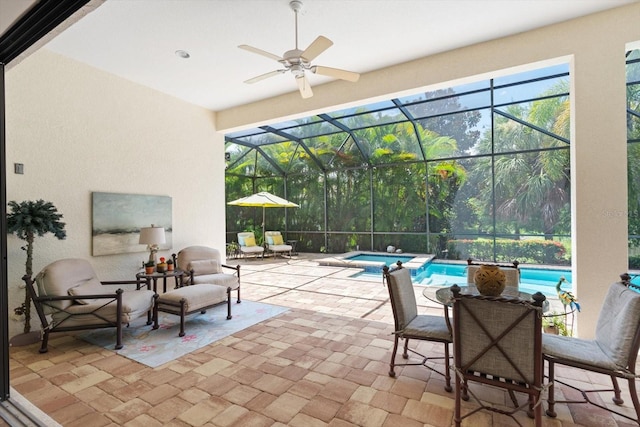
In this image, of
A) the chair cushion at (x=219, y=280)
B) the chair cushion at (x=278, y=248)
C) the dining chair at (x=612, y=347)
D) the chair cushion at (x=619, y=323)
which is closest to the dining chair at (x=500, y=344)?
the dining chair at (x=612, y=347)

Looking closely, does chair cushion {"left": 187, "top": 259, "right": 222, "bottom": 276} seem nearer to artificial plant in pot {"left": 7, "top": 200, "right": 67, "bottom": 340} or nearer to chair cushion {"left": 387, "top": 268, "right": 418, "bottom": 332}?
artificial plant in pot {"left": 7, "top": 200, "right": 67, "bottom": 340}

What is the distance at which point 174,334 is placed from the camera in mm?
3711

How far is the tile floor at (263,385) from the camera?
212cm

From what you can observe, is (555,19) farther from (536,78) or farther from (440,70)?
(536,78)

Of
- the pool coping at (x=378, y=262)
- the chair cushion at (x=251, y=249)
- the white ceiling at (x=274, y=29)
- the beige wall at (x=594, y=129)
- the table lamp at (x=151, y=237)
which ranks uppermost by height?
the white ceiling at (x=274, y=29)

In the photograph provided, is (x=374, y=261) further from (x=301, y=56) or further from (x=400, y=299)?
(x=301, y=56)

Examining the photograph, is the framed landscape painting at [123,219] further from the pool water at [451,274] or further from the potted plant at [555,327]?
the potted plant at [555,327]

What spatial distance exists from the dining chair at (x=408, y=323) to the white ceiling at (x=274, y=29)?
268cm

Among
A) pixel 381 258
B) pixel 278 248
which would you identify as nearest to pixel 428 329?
pixel 381 258

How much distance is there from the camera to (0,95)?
215cm

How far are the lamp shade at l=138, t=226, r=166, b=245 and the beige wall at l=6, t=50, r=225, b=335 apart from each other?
623 millimetres

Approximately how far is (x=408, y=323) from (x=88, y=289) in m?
3.61

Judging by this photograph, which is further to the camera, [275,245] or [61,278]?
[275,245]

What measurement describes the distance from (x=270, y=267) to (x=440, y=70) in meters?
6.36
